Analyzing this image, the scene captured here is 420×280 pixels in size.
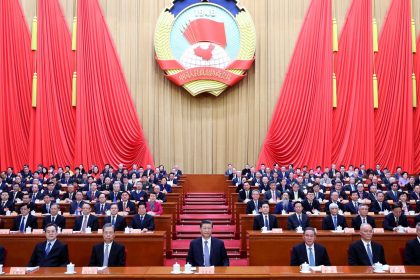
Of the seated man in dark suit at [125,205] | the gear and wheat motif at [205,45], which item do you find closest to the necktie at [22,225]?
the seated man in dark suit at [125,205]

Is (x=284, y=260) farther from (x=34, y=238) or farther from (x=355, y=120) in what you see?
(x=355, y=120)

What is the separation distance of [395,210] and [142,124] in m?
8.54

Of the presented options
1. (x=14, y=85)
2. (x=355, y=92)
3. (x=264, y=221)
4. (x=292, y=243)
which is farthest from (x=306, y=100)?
(x=292, y=243)

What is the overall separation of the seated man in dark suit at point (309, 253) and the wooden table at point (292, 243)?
852mm

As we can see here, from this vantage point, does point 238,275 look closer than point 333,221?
Yes

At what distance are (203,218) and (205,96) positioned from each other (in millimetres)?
5836

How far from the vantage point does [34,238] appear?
5.82 m

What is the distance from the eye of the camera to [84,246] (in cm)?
582

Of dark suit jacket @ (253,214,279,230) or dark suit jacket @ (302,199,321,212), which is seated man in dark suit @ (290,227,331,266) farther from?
dark suit jacket @ (302,199,321,212)

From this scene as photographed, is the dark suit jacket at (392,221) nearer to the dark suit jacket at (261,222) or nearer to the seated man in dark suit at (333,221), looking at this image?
the seated man in dark suit at (333,221)

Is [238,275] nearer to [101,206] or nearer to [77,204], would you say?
[101,206]

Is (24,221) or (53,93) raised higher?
(53,93)

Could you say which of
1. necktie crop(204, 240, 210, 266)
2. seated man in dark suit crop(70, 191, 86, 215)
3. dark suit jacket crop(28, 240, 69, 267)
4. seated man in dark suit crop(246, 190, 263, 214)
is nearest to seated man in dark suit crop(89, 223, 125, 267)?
dark suit jacket crop(28, 240, 69, 267)

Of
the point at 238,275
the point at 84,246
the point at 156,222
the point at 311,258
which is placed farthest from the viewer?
the point at 156,222
